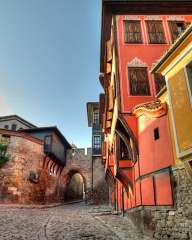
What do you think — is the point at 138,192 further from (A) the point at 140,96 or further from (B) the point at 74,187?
(B) the point at 74,187

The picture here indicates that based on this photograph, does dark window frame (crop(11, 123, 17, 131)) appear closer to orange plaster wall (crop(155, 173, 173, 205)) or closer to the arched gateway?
the arched gateway

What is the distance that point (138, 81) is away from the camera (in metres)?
10.2

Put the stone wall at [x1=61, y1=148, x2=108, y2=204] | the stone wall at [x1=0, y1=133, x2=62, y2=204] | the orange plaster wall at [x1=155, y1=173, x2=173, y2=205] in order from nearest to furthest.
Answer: the orange plaster wall at [x1=155, y1=173, x2=173, y2=205] → the stone wall at [x1=0, y1=133, x2=62, y2=204] → the stone wall at [x1=61, y1=148, x2=108, y2=204]

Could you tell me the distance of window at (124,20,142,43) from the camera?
1132 centimetres

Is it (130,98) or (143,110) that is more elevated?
(130,98)

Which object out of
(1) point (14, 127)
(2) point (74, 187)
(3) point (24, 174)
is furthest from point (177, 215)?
(2) point (74, 187)

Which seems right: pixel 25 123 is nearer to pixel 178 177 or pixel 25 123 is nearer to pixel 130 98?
pixel 130 98

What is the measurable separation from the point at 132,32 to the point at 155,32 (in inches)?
50.0

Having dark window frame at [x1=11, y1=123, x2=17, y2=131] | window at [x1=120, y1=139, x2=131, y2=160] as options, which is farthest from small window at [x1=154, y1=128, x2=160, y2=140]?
dark window frame at [x1=11, y1=123, x2=17, y2=131]

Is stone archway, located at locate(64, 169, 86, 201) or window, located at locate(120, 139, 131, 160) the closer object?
window, located at locate(120, 139, 131, 160)

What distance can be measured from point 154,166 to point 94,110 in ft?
72.6

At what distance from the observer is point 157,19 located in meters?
12.2

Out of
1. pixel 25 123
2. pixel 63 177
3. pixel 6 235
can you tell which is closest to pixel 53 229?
pixel 6 235

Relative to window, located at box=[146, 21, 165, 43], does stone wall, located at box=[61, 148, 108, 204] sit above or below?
below
